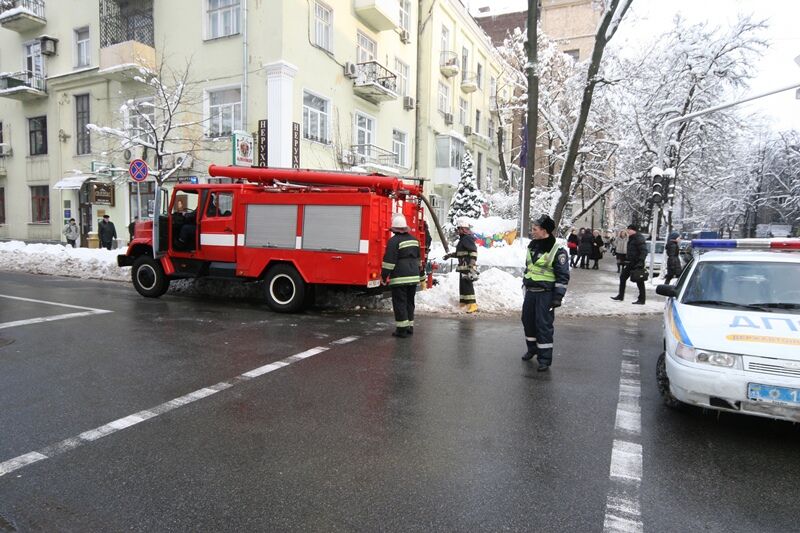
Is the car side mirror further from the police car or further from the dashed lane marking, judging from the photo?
the dashed lane marking

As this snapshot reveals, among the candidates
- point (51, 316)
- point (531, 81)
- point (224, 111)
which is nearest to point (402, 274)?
point (51, 316)

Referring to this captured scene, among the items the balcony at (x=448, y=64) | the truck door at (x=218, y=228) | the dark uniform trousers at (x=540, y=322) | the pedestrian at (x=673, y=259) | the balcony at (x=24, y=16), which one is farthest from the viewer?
the balcony at (x=448, y=64)

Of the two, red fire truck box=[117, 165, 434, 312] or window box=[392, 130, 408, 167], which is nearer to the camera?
red fire truck box=[117, 165, 434, 312]

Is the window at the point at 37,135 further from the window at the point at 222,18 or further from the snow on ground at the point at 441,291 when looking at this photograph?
the snow on ground at the point at 441,291

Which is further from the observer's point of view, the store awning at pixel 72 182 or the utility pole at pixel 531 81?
the store awning at pixel 72 182

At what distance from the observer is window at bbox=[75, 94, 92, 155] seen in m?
25.1

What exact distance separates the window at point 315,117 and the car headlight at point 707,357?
18.9 metres

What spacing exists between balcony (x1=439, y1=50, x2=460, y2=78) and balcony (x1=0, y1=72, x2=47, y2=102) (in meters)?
21.7

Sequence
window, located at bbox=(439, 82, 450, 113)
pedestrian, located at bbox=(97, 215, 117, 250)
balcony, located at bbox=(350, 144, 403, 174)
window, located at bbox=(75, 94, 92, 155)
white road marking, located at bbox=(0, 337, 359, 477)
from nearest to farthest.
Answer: white road marking, located at bbox=(0, 337, 359, 477) → pedestrian, located at bbox=(97, 215, 117, 250) → balcony, located at bbox=(350, 144, 403, 174) → window, located at bbox=(75, 94, 92, 155) → window, located at bbox=(439, 82, 450, 113)

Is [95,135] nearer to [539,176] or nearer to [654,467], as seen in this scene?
[654,467]

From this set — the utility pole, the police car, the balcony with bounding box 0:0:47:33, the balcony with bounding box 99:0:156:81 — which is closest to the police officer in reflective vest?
the police car

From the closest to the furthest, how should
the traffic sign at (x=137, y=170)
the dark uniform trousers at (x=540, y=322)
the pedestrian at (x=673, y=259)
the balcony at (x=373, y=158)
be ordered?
the dark uniform trousers at (x=540, y=322) < the traffic sign at (x=137, y=170) < the pedestrian at (x=673, y=259) < the balcony at (x=373, y=158)

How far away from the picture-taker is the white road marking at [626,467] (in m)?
3.07

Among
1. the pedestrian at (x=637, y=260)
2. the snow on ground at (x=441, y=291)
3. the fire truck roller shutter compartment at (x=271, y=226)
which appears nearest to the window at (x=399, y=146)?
the snow on ground at (x=441, y=291)
